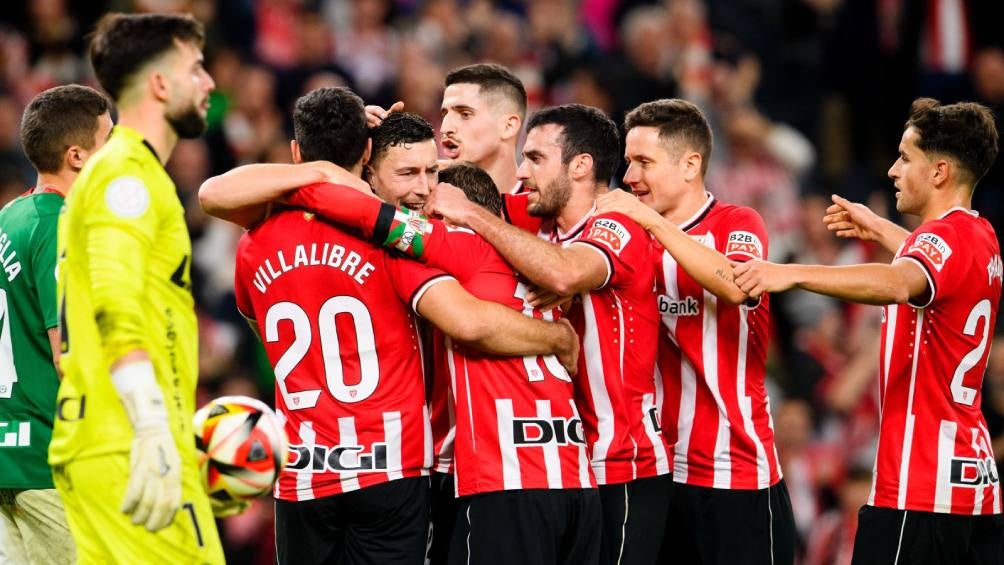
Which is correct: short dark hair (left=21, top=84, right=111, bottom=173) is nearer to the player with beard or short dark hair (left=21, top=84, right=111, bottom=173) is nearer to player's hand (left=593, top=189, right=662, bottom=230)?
the player with beard

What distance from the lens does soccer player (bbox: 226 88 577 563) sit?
18.8 ft

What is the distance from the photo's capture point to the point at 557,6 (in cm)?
1430

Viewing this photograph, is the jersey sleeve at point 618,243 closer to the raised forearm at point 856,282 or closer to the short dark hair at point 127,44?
the raised forearm at point 856,282

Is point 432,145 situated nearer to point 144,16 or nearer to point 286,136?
point 144,16

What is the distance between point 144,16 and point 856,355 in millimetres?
8719

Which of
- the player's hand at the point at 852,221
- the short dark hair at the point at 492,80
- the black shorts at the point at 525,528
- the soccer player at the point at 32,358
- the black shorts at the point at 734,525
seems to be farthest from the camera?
the short dark hair at the point at 492,80

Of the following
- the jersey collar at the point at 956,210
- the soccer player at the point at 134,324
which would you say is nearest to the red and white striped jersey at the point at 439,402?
the soccer player at the point at 134,324

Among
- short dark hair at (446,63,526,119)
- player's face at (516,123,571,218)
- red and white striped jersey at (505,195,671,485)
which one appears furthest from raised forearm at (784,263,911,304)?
short dark hair at (446,63,526,119)

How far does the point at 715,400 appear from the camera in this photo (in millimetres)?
6418

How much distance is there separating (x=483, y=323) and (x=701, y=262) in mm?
1170

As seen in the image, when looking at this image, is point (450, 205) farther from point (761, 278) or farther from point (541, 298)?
point (761, 278)

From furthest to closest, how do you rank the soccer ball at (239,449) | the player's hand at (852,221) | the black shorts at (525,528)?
1. the player's hand at (852,221)
2. the black shorts at (525,528)
3. the soccer ball at (239,449)

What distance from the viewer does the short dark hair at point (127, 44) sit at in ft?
15.4

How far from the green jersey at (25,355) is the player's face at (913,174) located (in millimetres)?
4258
